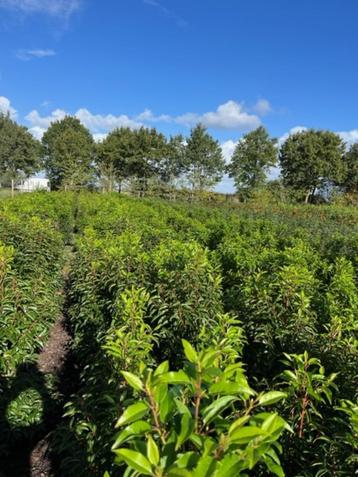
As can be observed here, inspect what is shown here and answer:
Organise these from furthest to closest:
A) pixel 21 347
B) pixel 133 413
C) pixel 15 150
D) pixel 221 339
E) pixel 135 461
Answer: pixel 15 150
pixel 21 347
pixel 221 339
pixel 133 413
pixel 135 461

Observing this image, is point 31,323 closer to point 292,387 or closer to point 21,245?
point 21,245

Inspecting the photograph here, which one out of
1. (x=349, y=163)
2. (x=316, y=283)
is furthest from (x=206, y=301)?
(x=349, y=163)

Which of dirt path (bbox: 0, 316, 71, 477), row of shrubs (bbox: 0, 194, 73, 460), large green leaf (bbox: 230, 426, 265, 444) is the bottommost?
dirt path (bbox: 0, 316, 71, 477)

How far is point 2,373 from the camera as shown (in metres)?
3.37

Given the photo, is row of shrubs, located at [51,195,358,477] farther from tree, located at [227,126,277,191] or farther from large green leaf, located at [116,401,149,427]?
tree, located at [227,126,277,191]

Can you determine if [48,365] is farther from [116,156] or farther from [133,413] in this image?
[116,156]

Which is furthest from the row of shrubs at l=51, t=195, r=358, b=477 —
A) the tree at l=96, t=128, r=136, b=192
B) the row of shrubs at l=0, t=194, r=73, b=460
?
the tree at l=96, t=128, r=136, b=192

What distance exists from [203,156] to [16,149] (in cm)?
2246

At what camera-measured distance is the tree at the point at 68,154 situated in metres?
36.8

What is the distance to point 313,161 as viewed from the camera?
37750 millimetres

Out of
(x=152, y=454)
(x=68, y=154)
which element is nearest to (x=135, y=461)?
(x=152, y=454)

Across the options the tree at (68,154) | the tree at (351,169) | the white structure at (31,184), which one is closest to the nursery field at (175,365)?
the tree at (68,154)

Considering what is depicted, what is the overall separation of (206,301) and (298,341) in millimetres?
999

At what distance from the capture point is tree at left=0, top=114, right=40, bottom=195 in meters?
43.9
